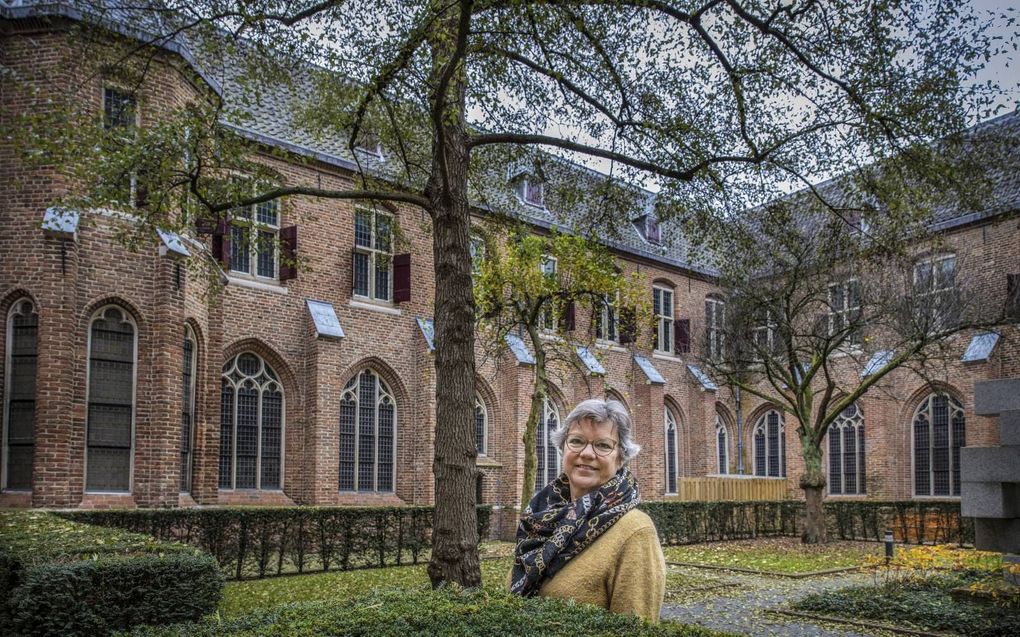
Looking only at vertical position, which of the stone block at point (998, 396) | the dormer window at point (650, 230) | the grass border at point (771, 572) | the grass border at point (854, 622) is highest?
the dormer window at point (650, 230)

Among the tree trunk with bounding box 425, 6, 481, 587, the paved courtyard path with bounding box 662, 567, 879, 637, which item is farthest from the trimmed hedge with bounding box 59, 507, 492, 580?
the tree trunk with bounding box 425, 6, 481, 587

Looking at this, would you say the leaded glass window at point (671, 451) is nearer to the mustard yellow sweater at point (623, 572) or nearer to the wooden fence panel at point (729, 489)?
the wooden fence panel at point (729, 489)

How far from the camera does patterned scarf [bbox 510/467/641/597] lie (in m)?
3.06

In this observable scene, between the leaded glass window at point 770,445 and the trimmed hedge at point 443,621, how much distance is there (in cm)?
2805

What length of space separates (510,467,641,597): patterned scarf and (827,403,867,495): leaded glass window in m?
25.8

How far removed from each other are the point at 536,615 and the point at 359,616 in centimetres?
59

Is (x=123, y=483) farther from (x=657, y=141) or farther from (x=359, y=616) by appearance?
(x=359, y=616)

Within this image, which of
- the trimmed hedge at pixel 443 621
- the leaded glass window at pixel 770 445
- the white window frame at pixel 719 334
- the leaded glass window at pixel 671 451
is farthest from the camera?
the leaded glass window at pixel 770 445

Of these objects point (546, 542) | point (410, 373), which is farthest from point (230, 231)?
point (546, 542)

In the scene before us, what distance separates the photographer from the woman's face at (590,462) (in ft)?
10.5

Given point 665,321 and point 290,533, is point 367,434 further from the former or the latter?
point 665,321

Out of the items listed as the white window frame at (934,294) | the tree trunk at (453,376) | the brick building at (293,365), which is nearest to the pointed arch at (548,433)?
the brick building at (293,365)

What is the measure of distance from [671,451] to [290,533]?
55.0 ft

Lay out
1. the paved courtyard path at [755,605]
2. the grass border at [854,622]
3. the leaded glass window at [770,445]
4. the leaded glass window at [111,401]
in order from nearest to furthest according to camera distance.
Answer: the grass border at [854,622] < the paved courtyard path at [755,605] < the leaded glass window at [111,401] < the leaded glass window at [770,445]
